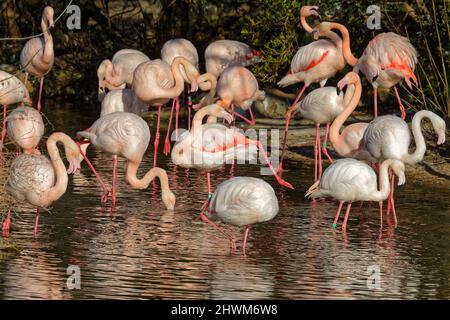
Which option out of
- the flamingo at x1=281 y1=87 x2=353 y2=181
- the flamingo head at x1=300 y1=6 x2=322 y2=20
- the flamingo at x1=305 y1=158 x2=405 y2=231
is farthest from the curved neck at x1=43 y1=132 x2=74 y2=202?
the flamingo head at x1=300 y1=6 x2=322 y2=20

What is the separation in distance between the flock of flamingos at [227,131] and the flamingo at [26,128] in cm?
1

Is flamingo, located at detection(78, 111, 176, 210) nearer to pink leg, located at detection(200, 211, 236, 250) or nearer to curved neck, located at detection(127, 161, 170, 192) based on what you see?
curved neck, located at detection(127, 161, 170, 192)

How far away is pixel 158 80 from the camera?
38.6 feet

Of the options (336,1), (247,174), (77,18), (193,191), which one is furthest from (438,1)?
(77,18)

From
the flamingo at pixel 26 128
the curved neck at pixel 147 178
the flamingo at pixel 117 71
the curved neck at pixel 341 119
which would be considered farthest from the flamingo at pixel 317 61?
the flamingo at pixel 26 128

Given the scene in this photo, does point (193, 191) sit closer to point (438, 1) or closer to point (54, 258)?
point (54, 258)

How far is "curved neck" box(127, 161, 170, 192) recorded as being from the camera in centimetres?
920

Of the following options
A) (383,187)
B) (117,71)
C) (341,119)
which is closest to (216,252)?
(383,187)

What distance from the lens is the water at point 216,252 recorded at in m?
7.20

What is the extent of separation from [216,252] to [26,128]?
277 cm

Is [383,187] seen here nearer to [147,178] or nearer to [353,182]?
[353,182]

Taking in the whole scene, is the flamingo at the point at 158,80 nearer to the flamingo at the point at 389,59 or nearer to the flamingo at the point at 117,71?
the flamingo at the point at 117,71

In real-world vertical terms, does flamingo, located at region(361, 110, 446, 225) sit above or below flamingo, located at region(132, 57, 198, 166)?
below

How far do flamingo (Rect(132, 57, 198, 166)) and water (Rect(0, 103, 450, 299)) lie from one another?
4.65 ft
